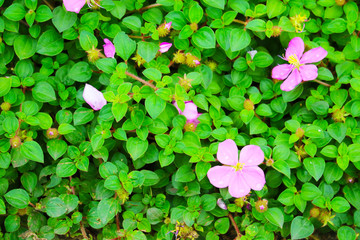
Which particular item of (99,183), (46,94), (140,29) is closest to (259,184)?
(99,183)

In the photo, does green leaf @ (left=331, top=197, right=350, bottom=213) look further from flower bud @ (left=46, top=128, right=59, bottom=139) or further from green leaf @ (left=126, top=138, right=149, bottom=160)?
flower bud @ (left=46, top=128, right=59, bottom=139)

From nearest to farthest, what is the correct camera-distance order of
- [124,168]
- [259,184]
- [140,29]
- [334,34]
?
1. [259,184]
2. [124,168]
3. [140,29]
4. [334,34]

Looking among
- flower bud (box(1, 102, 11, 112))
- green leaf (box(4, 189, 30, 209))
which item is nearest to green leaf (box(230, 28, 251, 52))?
flower bud (box(1, 102, 11, 112))

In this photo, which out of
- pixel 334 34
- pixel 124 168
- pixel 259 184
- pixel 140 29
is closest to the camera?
pixel 259 184

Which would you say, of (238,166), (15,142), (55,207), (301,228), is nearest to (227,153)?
(238,166)

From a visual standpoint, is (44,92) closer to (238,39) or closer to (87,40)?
(87,40)

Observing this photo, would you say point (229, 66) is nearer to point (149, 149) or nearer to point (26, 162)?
point (149, 149)

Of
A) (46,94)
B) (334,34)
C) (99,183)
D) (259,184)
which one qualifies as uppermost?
(334,34)
